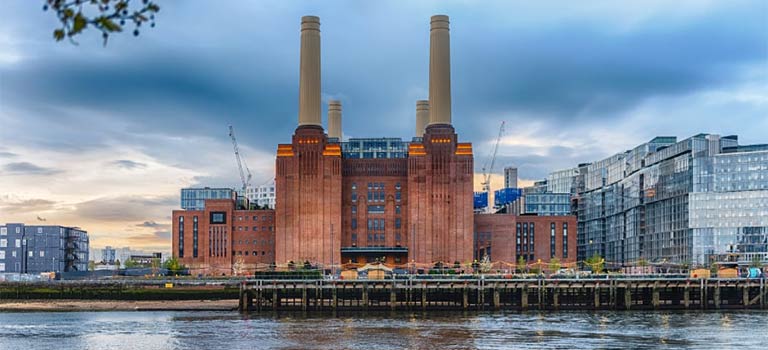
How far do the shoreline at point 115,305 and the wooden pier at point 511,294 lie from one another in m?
8.25

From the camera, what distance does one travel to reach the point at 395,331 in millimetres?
93625

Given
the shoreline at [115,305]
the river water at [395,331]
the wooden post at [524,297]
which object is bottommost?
the shoreline at [115,305]

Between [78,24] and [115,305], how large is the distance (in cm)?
13646

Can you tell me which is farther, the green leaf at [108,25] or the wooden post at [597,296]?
the wooden post at [597,296]

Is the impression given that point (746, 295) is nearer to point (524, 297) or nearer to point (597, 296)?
point (597, 296)

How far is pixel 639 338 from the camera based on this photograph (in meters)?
86.5

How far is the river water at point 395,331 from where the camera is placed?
8181 centimetres

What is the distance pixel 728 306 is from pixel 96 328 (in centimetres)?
8308

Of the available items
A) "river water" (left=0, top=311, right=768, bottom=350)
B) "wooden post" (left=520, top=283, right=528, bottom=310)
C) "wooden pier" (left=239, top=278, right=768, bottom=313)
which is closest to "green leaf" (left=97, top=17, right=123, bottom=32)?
"river water" (left=0, top=311, right=768, bottom=350)

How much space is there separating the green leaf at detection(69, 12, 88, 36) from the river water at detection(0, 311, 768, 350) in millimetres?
66554

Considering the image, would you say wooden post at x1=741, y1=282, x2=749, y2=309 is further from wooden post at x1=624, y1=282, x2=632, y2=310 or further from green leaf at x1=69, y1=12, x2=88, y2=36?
green leaf at x1=69, y1=12, x2=88, y2=36

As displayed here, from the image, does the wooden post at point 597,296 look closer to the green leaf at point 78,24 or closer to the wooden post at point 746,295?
the wooden post at point 746,295

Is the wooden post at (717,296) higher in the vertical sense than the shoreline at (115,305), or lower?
higher

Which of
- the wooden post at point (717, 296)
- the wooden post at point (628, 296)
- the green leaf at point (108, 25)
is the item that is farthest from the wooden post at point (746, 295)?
the green leaf at point (108, 25)
